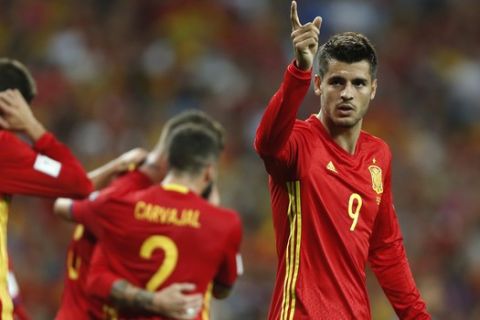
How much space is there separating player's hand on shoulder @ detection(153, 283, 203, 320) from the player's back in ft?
0.12

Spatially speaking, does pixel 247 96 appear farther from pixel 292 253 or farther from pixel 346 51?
pixel 292 253

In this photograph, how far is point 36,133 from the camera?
204 inches

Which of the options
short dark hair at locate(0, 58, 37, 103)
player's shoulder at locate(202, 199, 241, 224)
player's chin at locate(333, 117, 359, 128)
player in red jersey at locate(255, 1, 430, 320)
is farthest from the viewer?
short dark hair at locate(0, 58, 37, 103)

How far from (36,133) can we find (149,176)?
1118mm

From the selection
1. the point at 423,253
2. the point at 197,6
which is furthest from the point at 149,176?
the point at 197,6

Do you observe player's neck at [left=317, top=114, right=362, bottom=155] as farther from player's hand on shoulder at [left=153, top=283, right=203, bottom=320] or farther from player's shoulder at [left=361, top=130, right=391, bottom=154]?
player's hand on shoulder at [left=153, top=283, right=203, bottom=320]

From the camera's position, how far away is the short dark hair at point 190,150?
5.26 meters

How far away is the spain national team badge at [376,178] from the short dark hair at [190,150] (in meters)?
0.77

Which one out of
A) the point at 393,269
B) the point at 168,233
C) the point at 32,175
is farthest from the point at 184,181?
the point at 393,269

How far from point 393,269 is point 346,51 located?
1050 millimetres

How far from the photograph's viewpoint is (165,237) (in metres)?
5.05

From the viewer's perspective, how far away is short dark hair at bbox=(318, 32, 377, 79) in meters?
4.99

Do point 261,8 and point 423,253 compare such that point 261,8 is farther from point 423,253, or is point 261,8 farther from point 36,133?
point 36,133

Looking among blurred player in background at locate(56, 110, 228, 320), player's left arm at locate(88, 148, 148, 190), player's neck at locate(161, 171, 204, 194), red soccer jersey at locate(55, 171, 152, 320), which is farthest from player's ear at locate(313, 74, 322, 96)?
player's left arm at locate(88, 148, 148, 190)
